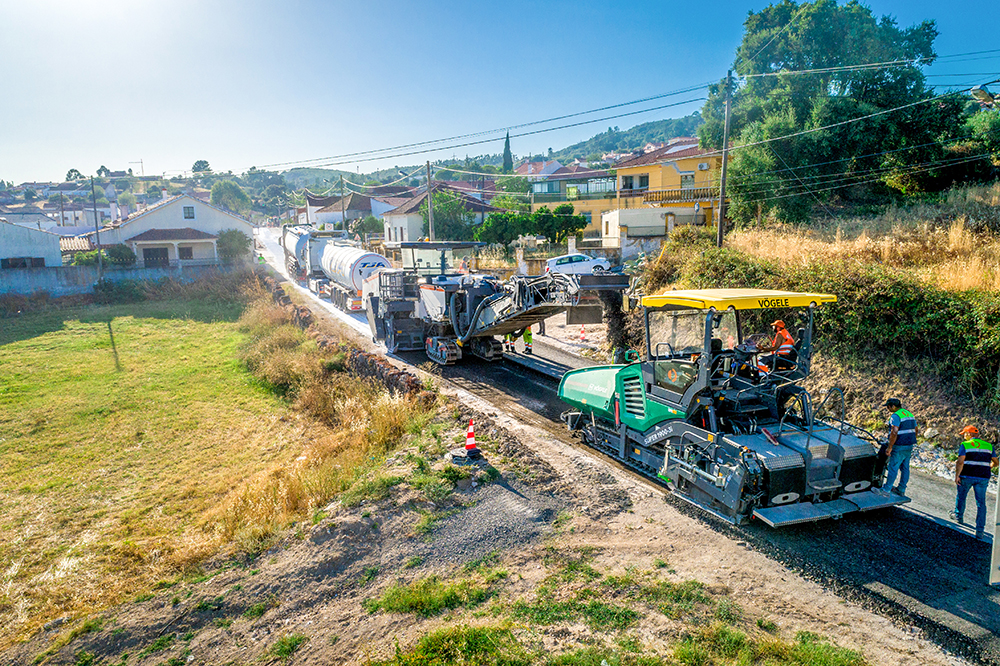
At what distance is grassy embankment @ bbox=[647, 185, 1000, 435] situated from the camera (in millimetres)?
9203

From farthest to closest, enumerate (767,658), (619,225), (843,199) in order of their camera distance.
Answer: (619,225), (843,199), (767,658)

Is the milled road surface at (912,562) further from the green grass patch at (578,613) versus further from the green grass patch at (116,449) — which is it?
the green grass patch at (116,449)

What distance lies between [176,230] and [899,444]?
46.4 m

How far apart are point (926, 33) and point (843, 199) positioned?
27.2ft

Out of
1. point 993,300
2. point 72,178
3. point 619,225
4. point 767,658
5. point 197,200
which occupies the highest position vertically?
point 72,178

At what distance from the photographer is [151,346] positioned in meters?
22.9

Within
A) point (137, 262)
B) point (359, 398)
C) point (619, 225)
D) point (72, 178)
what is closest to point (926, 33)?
point (619, 225)

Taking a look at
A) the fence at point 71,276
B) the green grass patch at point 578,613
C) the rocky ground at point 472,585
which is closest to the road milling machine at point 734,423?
the rocky ground at point 472,585

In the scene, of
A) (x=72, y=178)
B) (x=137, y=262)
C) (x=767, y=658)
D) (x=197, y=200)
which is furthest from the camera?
(x=72, y=178)

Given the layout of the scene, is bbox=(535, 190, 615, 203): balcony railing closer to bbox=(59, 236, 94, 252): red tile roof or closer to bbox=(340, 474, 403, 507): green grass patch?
bbox=(59, 236, 94, 252): red tile roof

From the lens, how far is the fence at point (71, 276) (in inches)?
1242

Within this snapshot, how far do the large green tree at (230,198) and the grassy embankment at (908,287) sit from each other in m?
104

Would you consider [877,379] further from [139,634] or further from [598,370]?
[139,634]

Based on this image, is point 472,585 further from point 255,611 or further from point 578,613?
point 255,611
